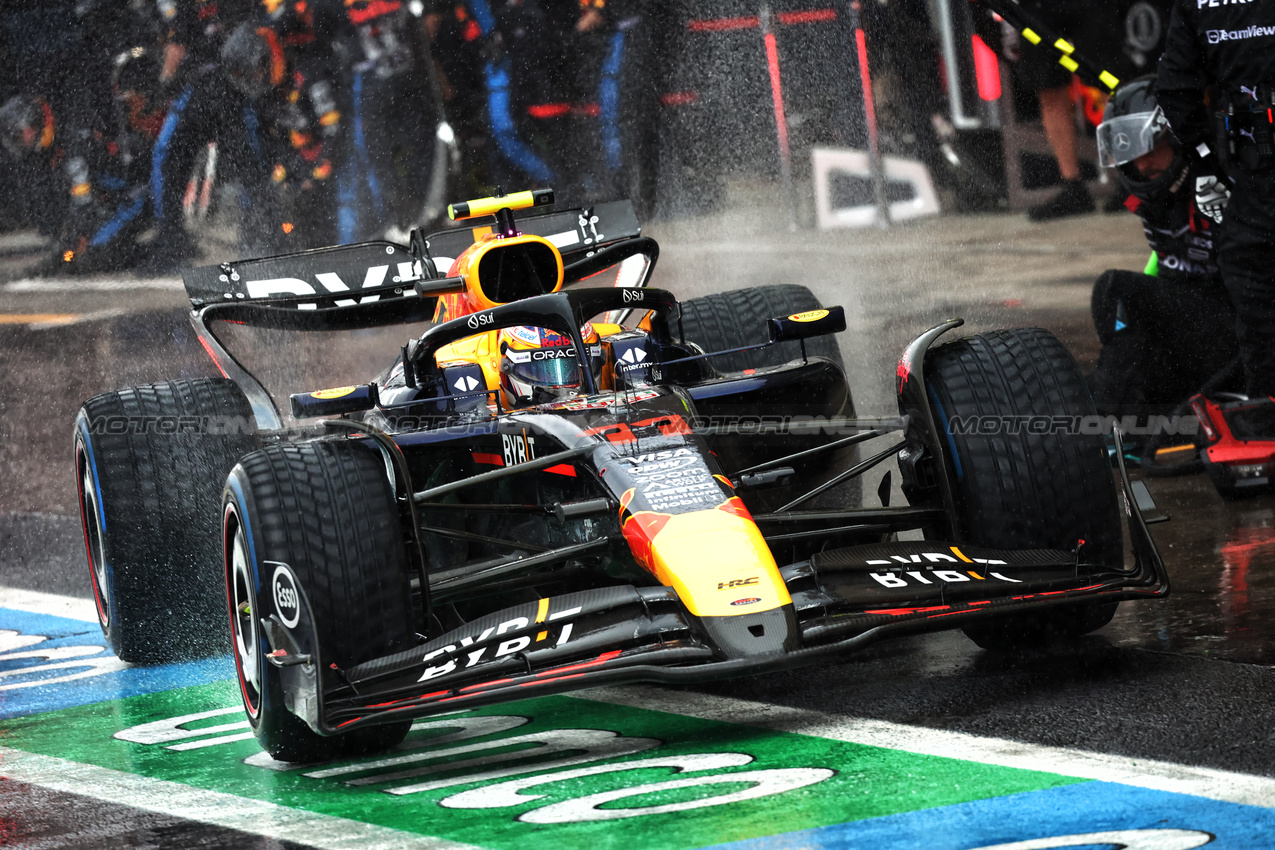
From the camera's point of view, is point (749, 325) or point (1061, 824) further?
point (749, 325)

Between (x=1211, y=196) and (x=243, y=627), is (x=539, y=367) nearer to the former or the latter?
(x=243, y=627)

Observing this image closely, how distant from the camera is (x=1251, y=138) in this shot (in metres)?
6.79

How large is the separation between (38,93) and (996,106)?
8.74m

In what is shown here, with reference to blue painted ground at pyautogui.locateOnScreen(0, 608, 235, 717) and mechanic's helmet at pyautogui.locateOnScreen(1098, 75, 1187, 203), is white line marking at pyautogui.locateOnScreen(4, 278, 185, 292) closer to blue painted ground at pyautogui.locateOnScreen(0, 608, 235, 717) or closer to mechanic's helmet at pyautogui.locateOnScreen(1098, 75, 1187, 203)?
blue painted ground at pyautogui.locateOnScreen(0, 608, 235, 717)

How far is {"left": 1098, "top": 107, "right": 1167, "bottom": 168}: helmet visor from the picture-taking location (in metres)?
7.67

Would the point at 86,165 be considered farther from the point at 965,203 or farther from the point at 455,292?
the point at 455,292

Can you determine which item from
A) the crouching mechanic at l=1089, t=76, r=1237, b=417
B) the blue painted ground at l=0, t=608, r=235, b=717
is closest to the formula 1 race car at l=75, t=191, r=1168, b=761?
the blue painted ground at l=0, t=608, r=235, b=717

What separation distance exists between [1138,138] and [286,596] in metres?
5.18

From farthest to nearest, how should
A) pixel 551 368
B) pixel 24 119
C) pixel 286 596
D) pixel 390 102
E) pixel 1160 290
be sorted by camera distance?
pixel 390 102, pixel 24 119, pixel 1160 290, pixel 551 368, pixel 286 596

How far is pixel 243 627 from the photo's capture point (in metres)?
4.64

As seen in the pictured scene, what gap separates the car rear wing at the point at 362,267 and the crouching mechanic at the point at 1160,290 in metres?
2.44

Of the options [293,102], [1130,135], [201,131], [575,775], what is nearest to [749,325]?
[1130,135]

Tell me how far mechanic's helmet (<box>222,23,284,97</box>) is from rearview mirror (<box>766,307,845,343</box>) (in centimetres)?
988

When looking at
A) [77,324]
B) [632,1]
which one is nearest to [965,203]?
[632,1]
